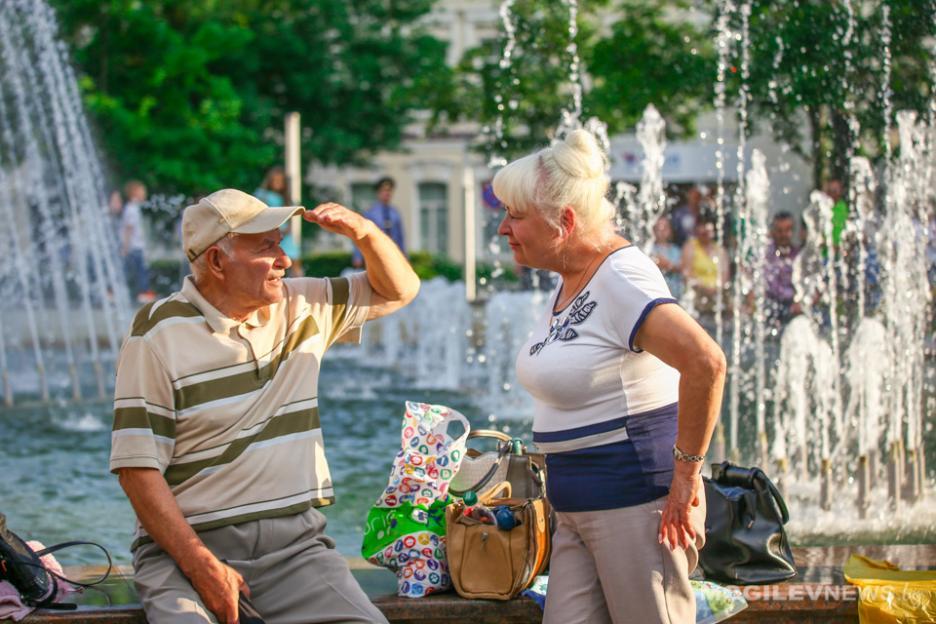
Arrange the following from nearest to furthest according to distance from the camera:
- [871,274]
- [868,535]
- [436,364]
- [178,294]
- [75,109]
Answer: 1. [178,294]
2. [868,535]
3. [871,274]
4. [436,364]
5. [75,109]

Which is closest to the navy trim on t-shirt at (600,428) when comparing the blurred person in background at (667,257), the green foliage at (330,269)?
the blurred person in background at (667,257)

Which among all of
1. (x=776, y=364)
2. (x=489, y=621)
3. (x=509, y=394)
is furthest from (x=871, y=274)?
(x=489, y=621)

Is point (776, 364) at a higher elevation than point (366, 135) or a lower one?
lower

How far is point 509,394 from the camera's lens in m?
11.7

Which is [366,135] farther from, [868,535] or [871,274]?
[868,535]

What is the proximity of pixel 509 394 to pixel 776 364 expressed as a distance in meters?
2.35

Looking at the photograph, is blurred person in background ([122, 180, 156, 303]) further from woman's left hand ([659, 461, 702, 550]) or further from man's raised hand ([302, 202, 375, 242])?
woman's left hand ([659, 461, 702, 550])

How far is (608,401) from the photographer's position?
3131mm

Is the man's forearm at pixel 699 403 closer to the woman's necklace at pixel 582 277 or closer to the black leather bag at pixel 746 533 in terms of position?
the woman's necklace at pixel 582 277

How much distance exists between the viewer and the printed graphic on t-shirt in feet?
10.4

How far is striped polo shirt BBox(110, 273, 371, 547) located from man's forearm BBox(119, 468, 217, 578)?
0.14 feet

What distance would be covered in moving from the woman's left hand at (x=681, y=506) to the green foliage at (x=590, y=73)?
47.5 ft

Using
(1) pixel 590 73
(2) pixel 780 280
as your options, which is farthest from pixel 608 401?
(1) pixel 590 73

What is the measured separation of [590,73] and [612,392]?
19.9 meters
